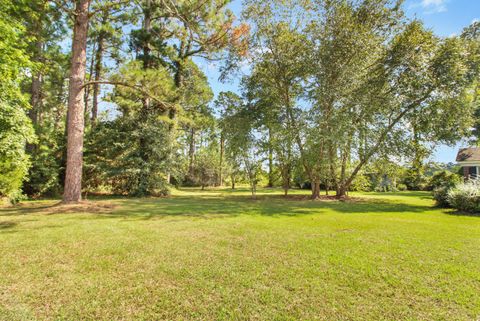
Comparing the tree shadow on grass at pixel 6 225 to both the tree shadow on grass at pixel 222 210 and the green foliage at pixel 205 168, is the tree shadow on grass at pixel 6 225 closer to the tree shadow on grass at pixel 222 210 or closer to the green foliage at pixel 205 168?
the tree shadow on grass at pixel 222 210

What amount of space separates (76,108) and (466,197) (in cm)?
1482

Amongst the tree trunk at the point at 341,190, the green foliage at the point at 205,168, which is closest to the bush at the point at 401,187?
the tree trunk at the point at 341,190

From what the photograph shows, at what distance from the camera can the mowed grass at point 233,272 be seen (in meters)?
2.53

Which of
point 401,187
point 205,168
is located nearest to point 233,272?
point 205,168

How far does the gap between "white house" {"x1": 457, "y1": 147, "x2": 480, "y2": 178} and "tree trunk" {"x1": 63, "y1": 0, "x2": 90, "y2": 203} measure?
2920 cm

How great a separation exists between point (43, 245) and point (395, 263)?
5.96 metres

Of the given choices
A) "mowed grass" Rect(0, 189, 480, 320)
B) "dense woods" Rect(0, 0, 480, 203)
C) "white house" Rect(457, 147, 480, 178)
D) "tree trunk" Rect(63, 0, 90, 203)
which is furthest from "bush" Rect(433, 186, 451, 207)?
"white house" Rect(457, 147, 480, 178)

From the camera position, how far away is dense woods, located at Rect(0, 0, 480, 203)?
11281 millimetres

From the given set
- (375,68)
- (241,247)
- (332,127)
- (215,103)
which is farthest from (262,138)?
(241,247)

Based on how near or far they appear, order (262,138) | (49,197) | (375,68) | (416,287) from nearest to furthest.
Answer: (416,287) < (49,197) < (375,68) < (262,138)

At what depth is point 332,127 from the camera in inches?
485

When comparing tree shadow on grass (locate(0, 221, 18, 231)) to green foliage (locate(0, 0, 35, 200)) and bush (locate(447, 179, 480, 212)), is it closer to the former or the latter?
green foliage (locate(0, 0, 35, 200))

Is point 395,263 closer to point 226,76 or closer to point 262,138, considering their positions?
point 262,138

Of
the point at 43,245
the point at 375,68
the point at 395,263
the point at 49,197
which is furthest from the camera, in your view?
the point at 375,68
